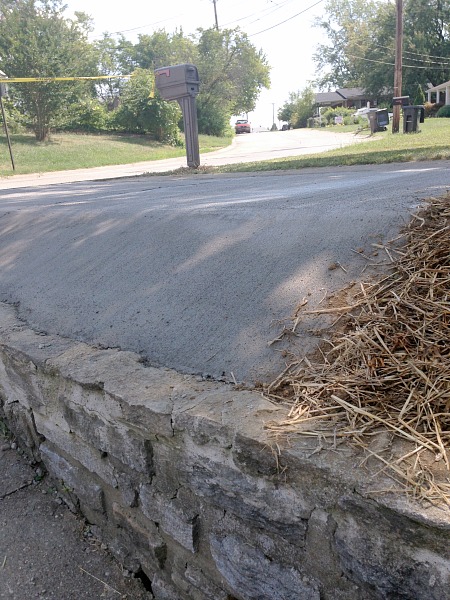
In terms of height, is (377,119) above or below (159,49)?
below

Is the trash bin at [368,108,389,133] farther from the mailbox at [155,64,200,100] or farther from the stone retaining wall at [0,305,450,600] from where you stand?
the stone retaining wall at [0,305,450,600]

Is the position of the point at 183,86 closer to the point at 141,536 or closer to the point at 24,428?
the point at 24,428

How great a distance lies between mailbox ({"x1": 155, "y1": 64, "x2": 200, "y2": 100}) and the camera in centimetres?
1084

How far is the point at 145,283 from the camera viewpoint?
11.1 feet

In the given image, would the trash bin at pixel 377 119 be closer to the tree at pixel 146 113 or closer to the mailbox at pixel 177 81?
the tree at pixel 146 113

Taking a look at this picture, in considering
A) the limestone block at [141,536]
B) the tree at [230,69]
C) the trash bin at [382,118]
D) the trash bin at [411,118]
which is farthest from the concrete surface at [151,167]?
the tree at [230,69]

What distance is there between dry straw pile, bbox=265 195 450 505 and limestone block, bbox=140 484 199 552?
618 millimetres

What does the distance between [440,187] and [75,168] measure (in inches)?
825

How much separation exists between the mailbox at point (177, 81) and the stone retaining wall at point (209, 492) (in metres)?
8.80

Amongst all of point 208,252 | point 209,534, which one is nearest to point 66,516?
point 209,534

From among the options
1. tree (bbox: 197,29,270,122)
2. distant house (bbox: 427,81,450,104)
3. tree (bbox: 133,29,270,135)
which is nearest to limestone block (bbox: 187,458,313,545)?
tree (bbox: 133,29,270,135)

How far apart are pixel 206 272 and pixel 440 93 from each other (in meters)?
62.0

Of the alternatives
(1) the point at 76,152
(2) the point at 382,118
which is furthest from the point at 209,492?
(1) the point at 76,152

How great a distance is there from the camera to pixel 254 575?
2.05 meters
